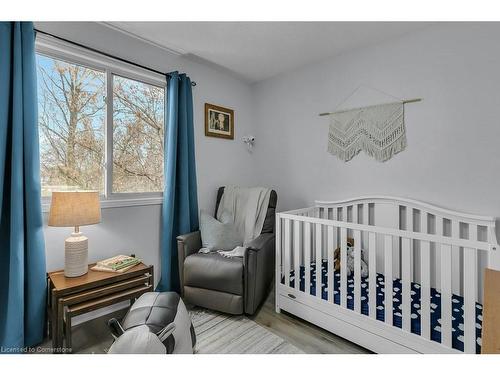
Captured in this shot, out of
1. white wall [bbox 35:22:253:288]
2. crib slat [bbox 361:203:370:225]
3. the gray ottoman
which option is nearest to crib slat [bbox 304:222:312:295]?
crib slat [bbox 361:203:370:225]

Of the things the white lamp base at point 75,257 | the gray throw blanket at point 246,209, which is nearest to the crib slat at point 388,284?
the gray throw blanket at point 246,209

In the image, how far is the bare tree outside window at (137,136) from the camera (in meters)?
2.26

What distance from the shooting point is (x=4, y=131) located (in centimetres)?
154

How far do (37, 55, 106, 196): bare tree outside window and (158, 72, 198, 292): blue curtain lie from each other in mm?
554

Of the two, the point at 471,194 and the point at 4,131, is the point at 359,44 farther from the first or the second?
the point at 4,131

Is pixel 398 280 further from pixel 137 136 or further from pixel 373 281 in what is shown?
pixel 137 136

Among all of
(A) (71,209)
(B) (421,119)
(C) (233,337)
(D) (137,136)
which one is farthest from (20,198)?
(B) (421,119)

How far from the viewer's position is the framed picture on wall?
9.37ft

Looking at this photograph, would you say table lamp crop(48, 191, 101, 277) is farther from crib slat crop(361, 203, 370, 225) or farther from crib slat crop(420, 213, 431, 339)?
crib slat crop(361, 203, 370, 225)

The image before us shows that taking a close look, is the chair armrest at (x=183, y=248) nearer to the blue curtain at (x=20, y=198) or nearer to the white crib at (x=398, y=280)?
the white crib at (x=398, y=280)

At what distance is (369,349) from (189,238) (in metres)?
1.61

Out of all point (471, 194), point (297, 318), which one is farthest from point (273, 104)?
point (297, 318)

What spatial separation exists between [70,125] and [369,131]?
2.55 m

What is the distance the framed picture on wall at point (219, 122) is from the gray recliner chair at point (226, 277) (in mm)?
1247
